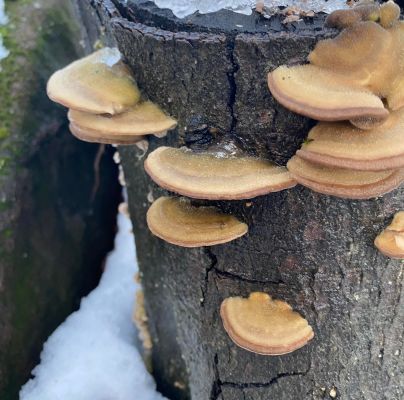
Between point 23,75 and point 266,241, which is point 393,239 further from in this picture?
point 23,75

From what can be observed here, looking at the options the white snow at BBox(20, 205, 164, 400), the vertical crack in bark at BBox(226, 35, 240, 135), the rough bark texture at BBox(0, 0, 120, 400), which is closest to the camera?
the vertical crack in bark at BBox(226, 35, 240, 135)

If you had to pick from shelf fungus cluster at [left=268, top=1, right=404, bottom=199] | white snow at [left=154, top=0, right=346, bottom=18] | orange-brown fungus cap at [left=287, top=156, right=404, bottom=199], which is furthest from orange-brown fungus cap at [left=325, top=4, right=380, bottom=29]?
orange-brown fungus cap at [left=287, top=156, right=404, bottom=199]

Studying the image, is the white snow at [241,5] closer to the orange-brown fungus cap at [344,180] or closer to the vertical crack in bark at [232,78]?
the vertical crack in bark at [232,78]

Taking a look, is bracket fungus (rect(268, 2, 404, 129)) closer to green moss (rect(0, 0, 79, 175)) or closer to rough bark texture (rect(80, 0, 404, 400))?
rough bark texture (rect(80, 0, 404, 400))

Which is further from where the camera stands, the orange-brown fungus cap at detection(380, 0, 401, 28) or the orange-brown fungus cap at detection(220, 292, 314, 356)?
the orange-brown fungus cap at detection(220, 292, 314, 356)

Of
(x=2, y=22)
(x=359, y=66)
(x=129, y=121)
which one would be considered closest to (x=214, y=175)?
(x=129, y=121)

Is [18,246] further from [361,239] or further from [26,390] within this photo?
[361,239]

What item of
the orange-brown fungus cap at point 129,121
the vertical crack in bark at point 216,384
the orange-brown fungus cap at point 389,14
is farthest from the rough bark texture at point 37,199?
the orange-brown fungus cap at point 389,14
